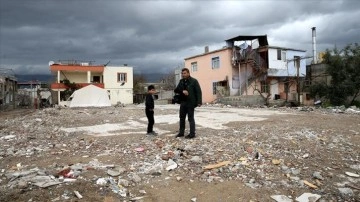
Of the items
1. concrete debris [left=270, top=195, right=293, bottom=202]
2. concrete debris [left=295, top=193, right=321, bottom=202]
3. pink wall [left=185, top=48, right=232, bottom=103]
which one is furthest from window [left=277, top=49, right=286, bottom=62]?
concrete debris [left=270, top=195, right=293, bottom=202]

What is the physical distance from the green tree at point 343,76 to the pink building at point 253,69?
764 centimetres

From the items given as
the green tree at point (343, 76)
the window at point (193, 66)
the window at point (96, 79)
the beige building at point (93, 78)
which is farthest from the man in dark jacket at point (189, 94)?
the window at point (96, 79)

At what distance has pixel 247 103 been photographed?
84.0ft

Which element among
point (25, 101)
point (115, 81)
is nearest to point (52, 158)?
point (115, 81)

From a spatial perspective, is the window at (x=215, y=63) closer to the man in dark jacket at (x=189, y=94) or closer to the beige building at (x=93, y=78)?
the beige building at (x=93, y=78)

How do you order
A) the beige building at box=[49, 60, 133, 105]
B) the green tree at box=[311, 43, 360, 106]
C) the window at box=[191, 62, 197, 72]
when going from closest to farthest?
the green tree at box=[311, 43, 360, 106] < the window at box=[191, 62, 197, 72] < the beige building at box=[49, 60, 133, 105]

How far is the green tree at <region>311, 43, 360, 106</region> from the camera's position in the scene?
72.5ft

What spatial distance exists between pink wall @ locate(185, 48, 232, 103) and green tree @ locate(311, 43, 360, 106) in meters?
10.5

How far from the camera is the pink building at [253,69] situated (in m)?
31.9

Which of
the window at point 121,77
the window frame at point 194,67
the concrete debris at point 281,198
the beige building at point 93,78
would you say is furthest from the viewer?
the window at point 121,77

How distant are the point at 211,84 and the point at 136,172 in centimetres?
2936

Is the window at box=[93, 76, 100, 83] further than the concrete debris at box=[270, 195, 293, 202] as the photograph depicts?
Yes

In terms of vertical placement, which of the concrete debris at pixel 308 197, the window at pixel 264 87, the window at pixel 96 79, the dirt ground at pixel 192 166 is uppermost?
the window at pixel 96 79

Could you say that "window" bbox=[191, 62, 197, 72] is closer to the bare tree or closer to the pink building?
the pink building
